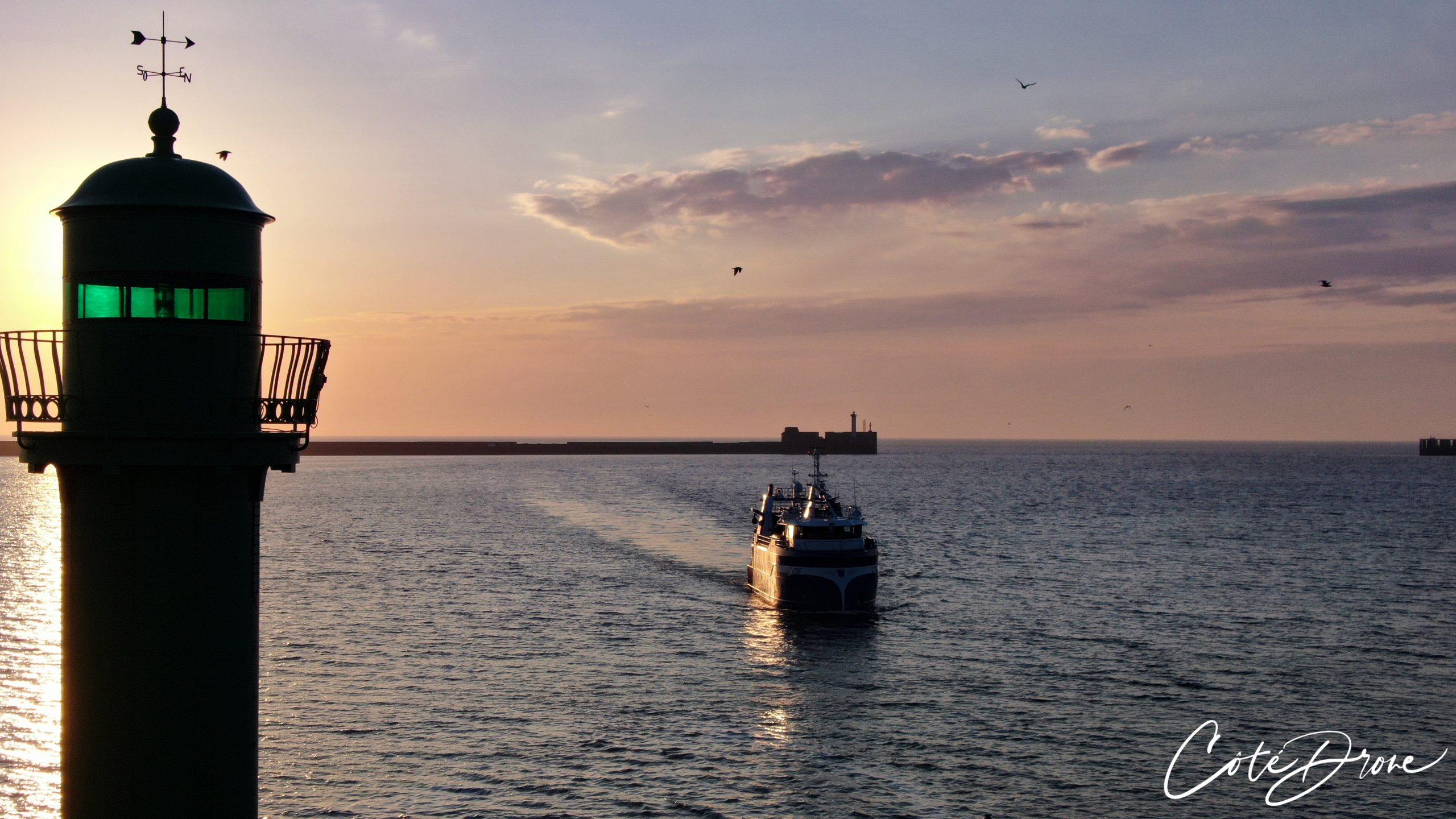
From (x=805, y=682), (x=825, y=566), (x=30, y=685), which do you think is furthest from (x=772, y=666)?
(x=30, y=685)

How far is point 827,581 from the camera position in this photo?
63594 mm

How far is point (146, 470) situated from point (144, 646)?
148 centimetres

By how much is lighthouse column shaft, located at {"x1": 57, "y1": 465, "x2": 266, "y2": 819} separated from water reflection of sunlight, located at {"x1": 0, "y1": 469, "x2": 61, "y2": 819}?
3863 millimetres

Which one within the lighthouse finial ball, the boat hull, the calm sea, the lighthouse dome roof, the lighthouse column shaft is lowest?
the calm sea

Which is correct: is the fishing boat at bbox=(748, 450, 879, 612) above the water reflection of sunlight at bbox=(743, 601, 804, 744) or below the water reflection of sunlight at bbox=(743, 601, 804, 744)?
above

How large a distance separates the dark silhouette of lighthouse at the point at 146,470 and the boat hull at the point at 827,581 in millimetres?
55158

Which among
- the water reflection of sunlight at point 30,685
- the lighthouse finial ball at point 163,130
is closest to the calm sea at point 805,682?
the water reflection of sunlight at point 30,685

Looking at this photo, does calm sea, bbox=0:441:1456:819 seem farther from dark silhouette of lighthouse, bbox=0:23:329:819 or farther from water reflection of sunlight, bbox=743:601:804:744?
dark silhouette of lighthouse, bbox=0:23:329:819

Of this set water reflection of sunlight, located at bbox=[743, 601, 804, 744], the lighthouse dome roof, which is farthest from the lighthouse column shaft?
water reflection of sunlight, located at bbox=[743, 601, 804, 744]

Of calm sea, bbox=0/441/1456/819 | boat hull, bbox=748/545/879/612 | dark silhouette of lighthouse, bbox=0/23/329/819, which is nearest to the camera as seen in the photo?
dark silhouette of lighthouse, bbox=0/23/329/819

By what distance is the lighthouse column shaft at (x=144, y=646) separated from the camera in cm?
940

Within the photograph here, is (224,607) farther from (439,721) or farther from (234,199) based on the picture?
(439,721)

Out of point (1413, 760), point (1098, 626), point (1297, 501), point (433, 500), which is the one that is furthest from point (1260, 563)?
point (433, 500)

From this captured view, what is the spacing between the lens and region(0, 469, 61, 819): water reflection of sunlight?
31.3m
